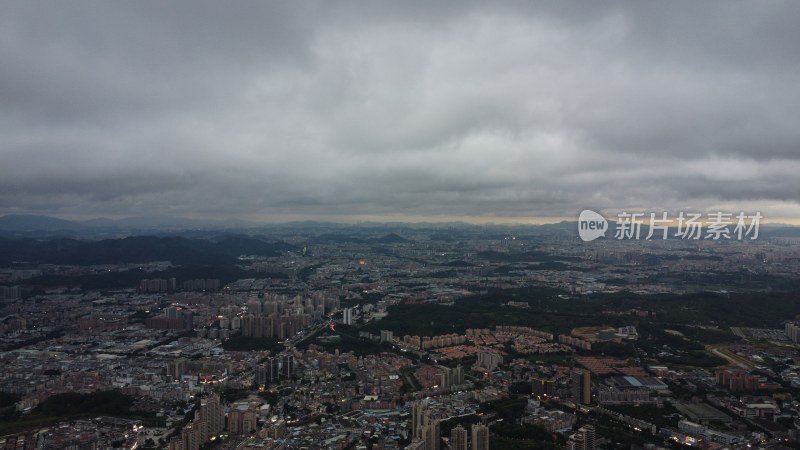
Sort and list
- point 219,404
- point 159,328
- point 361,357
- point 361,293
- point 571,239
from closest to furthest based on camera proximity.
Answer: point 219,404
point 361,357
point 159,328
point 361,293
point 571,239

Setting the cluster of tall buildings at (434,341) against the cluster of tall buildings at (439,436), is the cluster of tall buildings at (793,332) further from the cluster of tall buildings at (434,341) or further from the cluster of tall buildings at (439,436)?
the cluster of tall buildings at (439,436)

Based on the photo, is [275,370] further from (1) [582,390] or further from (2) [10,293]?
(2) [10,293]

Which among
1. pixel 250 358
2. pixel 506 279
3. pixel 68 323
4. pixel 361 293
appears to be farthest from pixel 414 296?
pixel 68 323

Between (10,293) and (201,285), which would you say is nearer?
(10,293)

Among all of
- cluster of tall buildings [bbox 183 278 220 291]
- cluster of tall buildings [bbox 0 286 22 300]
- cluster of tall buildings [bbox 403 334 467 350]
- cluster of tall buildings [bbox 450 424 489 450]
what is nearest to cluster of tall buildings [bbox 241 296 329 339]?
cluster of tall buildings [bbox 403 334 467 350]

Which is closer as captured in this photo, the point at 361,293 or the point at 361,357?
the point at 361,357

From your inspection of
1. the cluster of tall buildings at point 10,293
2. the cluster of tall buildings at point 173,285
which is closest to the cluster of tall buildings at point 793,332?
the cluster of tall buildings at point 173,285

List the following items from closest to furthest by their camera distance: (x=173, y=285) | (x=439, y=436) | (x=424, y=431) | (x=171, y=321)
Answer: (x=424, y=431) → (x=439, y=436) → (x=171, y=321) → (x=173, y=285)

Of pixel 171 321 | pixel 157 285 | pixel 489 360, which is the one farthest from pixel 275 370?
pixel 157 285

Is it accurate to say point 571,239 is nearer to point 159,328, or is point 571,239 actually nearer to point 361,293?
point 361,293

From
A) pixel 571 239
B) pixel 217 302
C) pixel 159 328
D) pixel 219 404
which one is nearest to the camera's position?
pixel 219 404

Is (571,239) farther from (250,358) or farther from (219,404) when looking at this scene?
(219,404)
